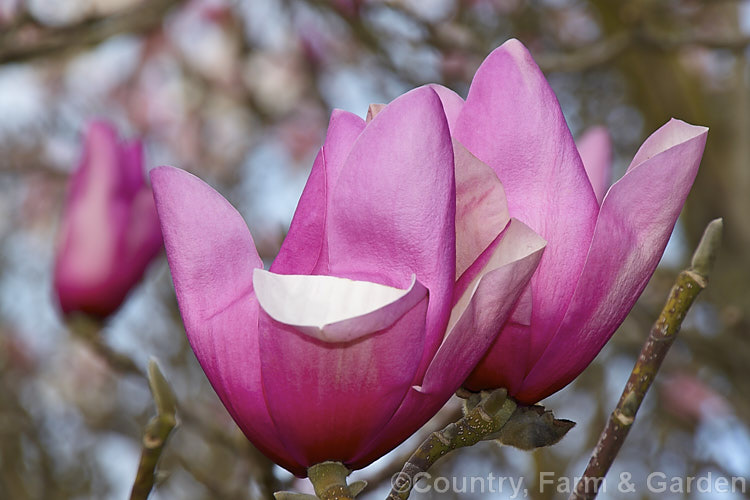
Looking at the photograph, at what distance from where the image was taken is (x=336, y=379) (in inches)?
16.0

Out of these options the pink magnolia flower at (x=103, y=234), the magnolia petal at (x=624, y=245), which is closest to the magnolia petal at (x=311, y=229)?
the magnolia petal at (x=624, y=245)

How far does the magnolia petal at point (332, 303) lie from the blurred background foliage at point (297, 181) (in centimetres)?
36

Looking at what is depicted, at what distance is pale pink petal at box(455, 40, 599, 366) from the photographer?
0.44 m

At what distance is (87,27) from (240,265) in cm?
93

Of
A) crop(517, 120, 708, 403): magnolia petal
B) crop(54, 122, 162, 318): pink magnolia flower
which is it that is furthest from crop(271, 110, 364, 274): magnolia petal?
crop(54, 122, 162, 318): pink magnolia flower

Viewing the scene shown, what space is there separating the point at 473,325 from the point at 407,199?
0.07m

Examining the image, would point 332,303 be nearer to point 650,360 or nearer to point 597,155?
point 650,360

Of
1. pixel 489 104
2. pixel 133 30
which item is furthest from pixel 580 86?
pixel 489 104

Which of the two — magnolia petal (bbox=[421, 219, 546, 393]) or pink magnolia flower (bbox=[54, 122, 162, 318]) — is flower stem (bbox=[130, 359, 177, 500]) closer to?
magnolia petal (bbox=[421, 219, 546, 393])

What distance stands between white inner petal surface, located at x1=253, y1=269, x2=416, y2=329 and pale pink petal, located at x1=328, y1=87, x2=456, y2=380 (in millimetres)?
18

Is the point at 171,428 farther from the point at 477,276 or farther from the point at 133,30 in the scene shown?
the point at 133,30

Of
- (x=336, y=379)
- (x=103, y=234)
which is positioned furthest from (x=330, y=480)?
(x=103, y=234)

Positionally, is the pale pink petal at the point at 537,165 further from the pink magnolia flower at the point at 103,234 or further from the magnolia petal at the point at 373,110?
the pink magnolia flower at the point at 103,234

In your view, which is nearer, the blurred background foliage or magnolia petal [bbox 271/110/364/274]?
magnolia petal [bbox 271/110/364/274]
